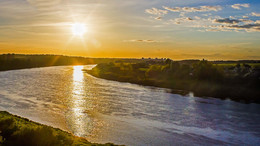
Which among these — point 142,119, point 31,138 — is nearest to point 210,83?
point 142,119

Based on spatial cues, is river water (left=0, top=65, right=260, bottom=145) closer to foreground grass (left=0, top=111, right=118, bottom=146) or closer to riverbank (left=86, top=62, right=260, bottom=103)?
foreground grass (left=0, top=111, right=118, bottom=146)

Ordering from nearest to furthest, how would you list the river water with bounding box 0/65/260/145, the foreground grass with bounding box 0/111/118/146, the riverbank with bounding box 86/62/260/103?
the foreground grass with bounding box 0/111/118/146 → the river water with bounding box 0/65/260/145 → the riverbank with bounding box 86/62/260/103

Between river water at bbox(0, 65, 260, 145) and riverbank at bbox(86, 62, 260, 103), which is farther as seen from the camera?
riverbank at bbox(86, 62, 260, 103)

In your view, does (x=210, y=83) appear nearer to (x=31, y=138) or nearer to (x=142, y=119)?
(x=142, y=119)

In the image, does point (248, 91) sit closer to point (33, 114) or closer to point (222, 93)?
point (222, 93)

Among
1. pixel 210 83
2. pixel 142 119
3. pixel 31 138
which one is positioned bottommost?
pixel 142 119

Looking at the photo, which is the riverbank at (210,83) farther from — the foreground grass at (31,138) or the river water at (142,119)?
the foreground grass at (31,138)

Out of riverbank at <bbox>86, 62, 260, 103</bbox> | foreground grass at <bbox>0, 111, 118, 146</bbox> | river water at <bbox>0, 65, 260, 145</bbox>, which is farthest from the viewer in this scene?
riverbank at <bbox>86, 62, 260, 103</bbox>

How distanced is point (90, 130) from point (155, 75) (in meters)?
66.7

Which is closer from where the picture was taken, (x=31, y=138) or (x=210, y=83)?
(x=31, y=138)

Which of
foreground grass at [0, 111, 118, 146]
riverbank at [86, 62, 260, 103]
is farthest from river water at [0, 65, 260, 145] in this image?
riverbank at [86, 62, 260, 103]

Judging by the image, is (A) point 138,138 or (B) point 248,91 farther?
(B) point 248,91

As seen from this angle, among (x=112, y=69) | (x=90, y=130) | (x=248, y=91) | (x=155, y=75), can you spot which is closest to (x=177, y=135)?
(x=90, y=130)

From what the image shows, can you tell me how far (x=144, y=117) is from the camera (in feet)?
107
